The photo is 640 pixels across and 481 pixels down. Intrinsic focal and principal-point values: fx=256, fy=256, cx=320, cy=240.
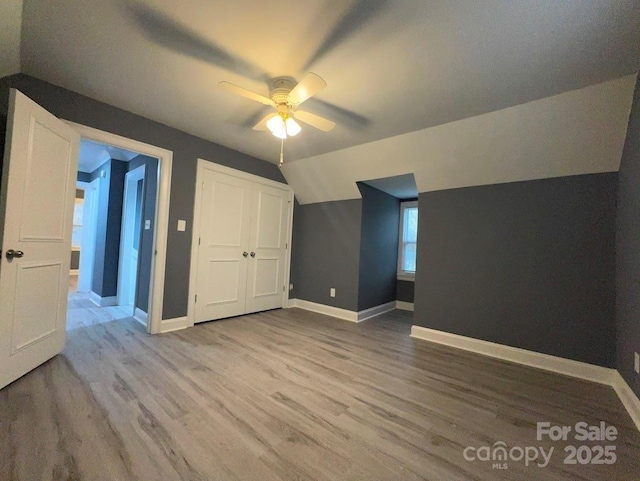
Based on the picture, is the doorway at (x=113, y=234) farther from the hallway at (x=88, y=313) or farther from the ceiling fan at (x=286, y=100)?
the ceiling fan at (x=286, y=100)

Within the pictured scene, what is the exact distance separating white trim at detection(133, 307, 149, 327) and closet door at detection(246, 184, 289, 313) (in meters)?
1.26

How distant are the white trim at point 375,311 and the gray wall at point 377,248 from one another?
55mm

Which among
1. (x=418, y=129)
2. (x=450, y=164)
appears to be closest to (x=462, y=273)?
(x=450, y=164)

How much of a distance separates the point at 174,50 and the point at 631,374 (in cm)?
390

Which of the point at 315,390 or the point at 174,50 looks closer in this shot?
the point at 174,50

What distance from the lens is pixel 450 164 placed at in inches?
111

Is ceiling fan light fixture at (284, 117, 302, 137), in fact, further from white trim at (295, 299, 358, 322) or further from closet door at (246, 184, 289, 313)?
white trim at (295, 299, 358, 322)

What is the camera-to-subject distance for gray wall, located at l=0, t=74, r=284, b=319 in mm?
2299

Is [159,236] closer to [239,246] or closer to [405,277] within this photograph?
[239,246]

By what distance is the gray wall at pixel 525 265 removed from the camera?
226 cm

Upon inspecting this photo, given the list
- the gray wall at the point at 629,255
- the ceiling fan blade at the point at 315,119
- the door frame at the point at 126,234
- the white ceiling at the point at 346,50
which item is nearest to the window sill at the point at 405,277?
the gray wall at the point at 629,255

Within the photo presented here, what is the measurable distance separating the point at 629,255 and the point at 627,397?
1016mm

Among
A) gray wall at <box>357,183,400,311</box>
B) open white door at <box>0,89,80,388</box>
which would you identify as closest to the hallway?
open white door at <box>0,89,80,388</box>

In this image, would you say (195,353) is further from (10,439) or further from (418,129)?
(418,129)
